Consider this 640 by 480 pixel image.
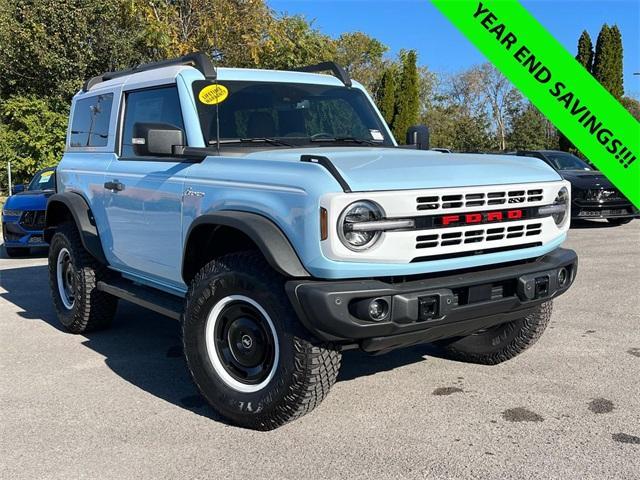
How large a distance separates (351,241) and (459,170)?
0.79 m

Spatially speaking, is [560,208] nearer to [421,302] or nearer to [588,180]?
[421,302]

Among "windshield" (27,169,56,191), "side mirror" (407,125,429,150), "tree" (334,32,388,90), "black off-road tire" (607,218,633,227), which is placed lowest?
"black off-road tire" (607,218,633,227)

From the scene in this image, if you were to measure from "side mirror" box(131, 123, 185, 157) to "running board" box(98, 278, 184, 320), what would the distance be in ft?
3.31

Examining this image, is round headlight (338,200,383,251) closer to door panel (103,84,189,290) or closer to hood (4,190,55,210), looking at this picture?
door panel (103,84,189,290)

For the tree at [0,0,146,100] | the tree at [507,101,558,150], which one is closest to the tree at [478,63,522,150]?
the tree at [507,101,558,150]

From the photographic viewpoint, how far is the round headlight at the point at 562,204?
3997 millimetres

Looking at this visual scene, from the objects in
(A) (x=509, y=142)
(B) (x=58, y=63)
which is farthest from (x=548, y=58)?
(A) (x=509, y=142)

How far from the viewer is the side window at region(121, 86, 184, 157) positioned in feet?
15.0

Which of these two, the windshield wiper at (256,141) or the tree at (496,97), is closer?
the windshield wiper at (256,141)

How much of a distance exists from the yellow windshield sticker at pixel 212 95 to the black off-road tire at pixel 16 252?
7478mm

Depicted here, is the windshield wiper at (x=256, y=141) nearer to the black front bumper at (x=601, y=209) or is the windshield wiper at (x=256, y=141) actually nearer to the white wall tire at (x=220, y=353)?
the white wall tire at (x=220, y=353)

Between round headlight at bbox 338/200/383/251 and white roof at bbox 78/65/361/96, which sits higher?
white roof at bbox 78/65/361/96

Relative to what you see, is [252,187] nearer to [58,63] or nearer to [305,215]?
[305,215]

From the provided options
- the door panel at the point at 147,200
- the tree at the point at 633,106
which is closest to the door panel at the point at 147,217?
the door panel at the point at 147,200
